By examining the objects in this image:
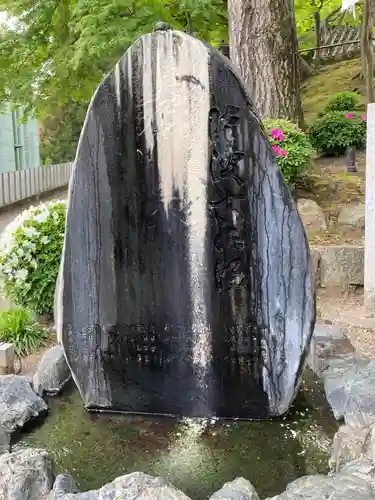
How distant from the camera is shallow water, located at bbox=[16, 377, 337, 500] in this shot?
8.54 ft

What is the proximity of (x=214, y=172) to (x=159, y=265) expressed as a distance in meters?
0.62

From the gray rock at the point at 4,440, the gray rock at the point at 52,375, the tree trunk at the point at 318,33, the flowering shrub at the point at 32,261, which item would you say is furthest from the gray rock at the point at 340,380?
the tree trunk at the point at 318,33

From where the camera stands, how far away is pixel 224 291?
3020 millimetres

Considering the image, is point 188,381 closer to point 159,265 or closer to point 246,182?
point 159,265

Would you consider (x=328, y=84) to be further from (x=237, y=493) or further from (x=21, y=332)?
(x=237, y=493)

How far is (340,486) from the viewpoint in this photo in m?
2.04

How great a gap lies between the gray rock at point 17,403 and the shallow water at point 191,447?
87 mm


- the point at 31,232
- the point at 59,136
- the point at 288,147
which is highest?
the point at 59,136

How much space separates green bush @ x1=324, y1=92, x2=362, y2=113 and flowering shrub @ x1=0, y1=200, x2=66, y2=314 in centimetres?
960

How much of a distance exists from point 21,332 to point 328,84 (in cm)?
1415

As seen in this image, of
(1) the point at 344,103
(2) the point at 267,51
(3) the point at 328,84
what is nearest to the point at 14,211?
(1) the point at 344,103

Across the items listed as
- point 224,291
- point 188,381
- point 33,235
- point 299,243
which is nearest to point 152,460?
point 188,381

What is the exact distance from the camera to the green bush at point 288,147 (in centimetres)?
673

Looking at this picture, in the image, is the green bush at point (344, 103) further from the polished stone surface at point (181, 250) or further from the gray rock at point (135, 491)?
the gray rock at point (135, 491)
